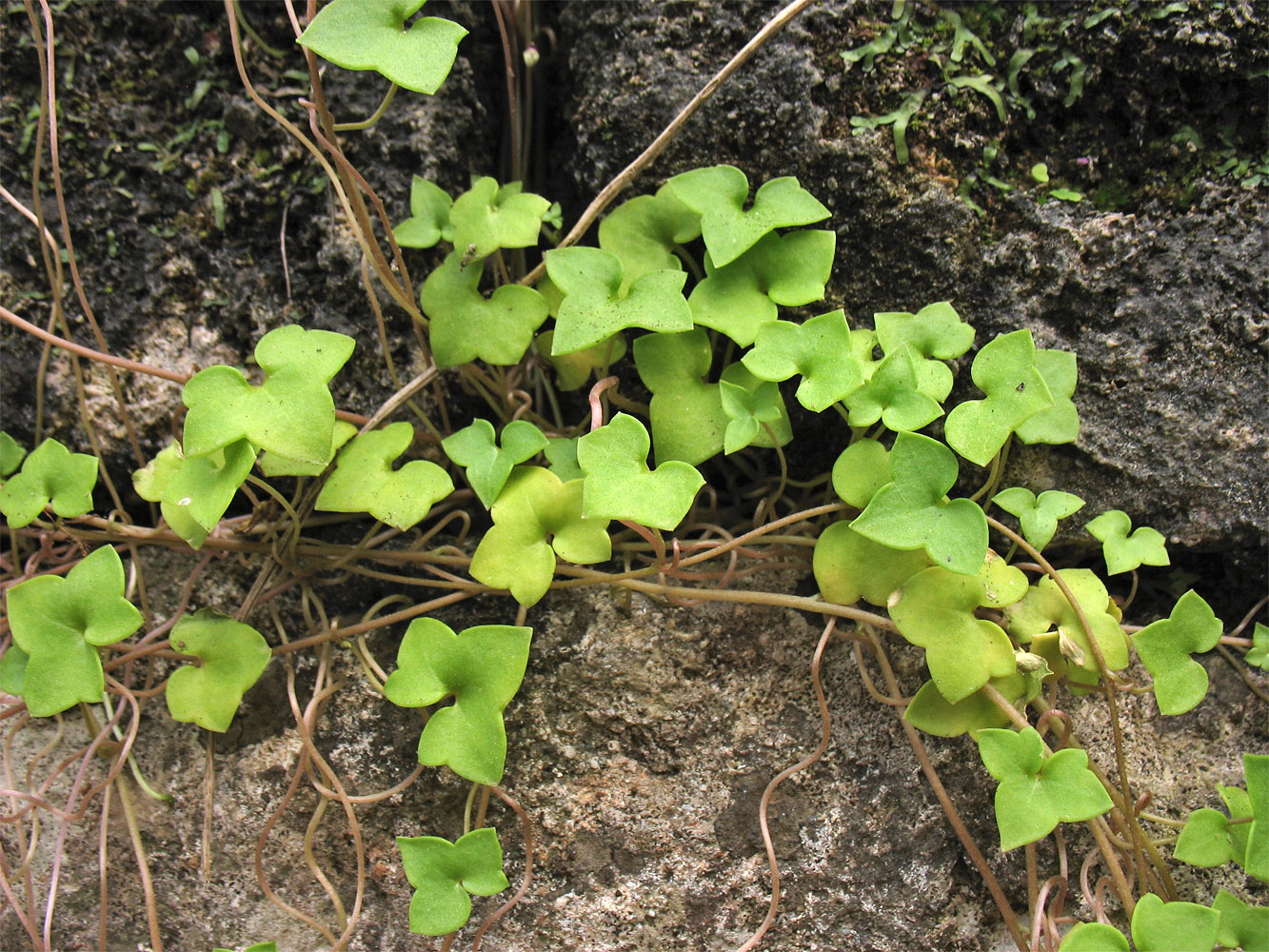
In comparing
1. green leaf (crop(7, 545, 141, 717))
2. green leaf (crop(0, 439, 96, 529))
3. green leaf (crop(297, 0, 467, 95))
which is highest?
green leaf (crop(297, 0, 467, 95))

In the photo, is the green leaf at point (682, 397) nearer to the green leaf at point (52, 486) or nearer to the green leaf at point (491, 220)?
the green leaf at point (491, 220)

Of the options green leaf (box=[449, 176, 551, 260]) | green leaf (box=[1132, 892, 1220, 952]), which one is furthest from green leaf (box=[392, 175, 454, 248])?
green leaf (box=[1132, 892, 1220, 952])

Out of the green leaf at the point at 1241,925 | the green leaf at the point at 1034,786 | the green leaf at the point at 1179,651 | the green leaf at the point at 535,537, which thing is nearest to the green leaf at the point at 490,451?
the green leaf at the point at 535,537

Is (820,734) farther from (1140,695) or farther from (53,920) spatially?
(53,920)

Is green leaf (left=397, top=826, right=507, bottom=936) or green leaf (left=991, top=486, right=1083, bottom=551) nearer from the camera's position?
green leaf (left=397, top=826, right=507, bottom=936)

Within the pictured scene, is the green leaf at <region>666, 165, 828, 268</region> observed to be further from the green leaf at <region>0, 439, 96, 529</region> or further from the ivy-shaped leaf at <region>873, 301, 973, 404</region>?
the green leaf at <region>0, 439, 96, 529</region>

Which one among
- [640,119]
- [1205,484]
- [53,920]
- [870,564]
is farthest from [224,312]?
[1205,484]
